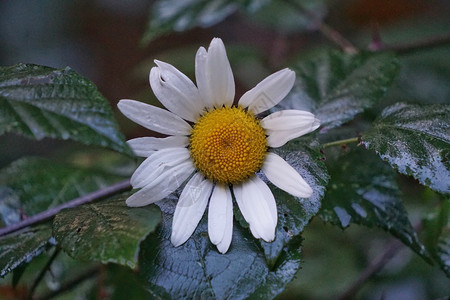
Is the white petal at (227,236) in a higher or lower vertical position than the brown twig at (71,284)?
higher

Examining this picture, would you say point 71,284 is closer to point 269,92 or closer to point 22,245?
point 22,245

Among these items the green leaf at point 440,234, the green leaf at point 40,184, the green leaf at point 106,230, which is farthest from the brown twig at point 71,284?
the green leaf at point 440,234

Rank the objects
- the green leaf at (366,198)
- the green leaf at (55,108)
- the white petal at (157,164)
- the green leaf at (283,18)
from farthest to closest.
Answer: the green leaf at (283,18) < the green leaf at (366,198) < the white petal at (157,164) < the green leaf at (55,108)

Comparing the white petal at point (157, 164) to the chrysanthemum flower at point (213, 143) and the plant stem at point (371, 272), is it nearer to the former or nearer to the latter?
the chrysanthemum flower at point (213, 143)

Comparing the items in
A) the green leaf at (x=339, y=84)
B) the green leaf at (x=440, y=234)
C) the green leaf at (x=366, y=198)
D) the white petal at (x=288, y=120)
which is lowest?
the green leaf at (x=440, y=234)

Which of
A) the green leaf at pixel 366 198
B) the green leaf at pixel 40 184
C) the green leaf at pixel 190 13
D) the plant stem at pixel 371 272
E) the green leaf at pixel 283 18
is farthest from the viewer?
the green leaf at pixel 283 18

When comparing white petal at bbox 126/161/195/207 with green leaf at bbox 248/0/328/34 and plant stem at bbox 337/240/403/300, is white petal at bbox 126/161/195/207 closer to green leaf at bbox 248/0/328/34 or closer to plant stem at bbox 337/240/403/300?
plant stem at bbox 337/240/403/300

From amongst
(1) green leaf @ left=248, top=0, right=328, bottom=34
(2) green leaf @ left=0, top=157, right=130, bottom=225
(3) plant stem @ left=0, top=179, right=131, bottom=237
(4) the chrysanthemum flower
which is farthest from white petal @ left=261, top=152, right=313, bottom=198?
(1) green leaf @ left=248, top=0, right=328, bottom=34
